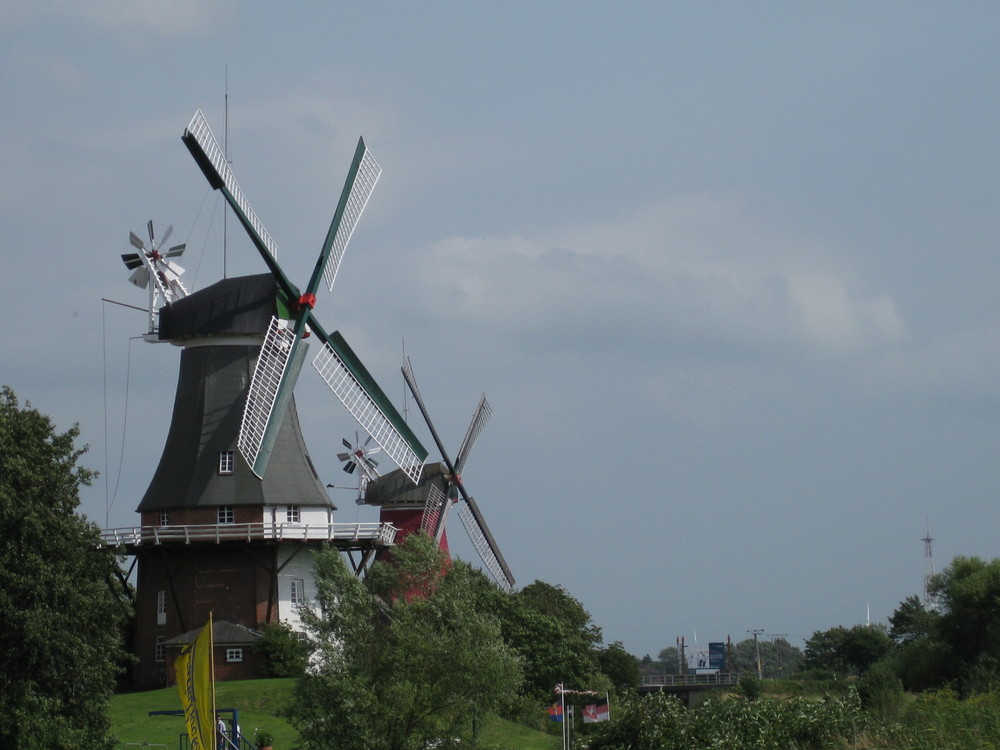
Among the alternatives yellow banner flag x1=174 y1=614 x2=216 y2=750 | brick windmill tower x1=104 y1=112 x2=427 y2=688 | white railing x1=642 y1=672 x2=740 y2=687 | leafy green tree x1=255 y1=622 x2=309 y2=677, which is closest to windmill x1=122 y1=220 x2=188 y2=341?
brick windmill tower x1=104 y1=112 x2=427 y2=688

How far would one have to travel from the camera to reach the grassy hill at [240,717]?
107ft

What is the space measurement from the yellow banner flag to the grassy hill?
1253cm

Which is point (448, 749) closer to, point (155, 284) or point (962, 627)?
point (155, 284)

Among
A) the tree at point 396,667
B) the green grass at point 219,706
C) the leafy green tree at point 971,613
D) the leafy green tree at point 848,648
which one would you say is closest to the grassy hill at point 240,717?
the green grass at point 219,706

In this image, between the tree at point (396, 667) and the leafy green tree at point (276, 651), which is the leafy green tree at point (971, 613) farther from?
the tree at point (396, 667)

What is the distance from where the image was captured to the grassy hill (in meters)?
32.5

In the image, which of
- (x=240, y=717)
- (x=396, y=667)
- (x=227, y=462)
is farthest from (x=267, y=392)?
(x=396, y=667)

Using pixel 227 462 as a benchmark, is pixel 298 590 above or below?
below

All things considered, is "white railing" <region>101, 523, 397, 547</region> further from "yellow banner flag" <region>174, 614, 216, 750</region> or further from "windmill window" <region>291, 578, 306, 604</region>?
"yellow banner flag" <region>174, 614, 216, 750</region>

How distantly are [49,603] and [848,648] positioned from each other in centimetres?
6254

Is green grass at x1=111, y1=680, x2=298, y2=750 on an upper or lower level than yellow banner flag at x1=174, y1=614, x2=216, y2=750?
lower

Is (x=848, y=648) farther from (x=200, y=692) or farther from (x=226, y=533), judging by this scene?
(x=200, y=692)

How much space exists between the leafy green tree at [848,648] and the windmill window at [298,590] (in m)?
46.8

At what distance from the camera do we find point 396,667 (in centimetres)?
2467
